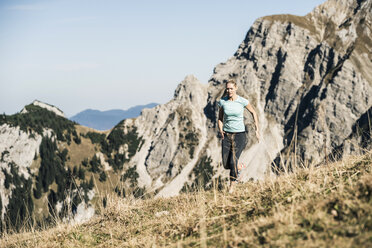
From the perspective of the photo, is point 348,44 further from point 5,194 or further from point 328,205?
point 5,194

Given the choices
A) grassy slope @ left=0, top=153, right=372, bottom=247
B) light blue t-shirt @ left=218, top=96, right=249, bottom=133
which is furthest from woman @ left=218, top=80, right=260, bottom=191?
grassy slope @ left=0, top=153, right=372, bottom=247

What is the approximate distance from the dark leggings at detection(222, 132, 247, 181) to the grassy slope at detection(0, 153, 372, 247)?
211cm

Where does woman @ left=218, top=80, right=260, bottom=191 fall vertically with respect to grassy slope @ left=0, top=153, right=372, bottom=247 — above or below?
above

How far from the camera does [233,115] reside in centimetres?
864

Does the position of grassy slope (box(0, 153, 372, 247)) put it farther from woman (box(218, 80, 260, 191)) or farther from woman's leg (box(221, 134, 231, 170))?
woman (box(218, 80, 260, 191))

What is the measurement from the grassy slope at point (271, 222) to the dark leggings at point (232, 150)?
2111 mm

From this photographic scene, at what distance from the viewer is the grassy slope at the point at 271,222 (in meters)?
3.19

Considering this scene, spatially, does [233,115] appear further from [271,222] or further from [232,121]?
[271,222]

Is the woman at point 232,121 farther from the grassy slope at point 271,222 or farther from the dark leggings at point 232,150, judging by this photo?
the grassy slope at point 271,222

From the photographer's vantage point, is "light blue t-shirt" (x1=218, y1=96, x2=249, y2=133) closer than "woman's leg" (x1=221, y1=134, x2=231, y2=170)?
No

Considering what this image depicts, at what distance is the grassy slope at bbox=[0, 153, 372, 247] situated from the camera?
3.19m

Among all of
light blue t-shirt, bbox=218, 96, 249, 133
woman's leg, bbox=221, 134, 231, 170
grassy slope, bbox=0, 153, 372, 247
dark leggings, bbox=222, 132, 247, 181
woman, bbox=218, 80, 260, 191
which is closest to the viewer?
grassy slope, bbox=0, 153, 372, 247

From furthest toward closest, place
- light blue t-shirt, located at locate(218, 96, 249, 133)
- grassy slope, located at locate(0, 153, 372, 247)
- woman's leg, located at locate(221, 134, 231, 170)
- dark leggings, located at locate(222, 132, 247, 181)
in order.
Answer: light blue t-shirt, located at locate(218, 96, 249, 133) → woman's leg, located at locate(221, 134, 231, 170) → dark leggings, located at locate(222, 132, 247, 181) → grassy slope, located at locate(0, 153, 372, 247)

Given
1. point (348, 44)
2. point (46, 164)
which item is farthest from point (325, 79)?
point (46, 164)
